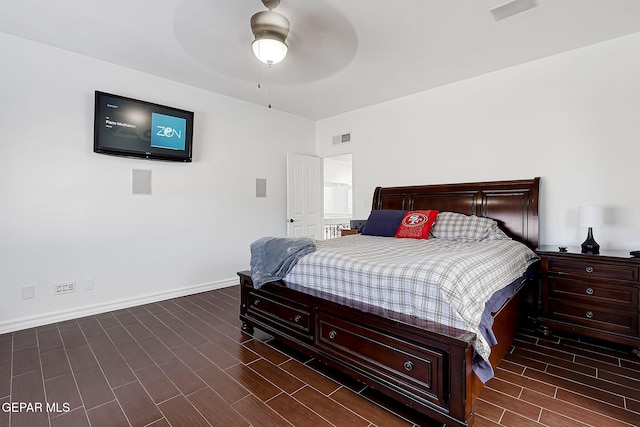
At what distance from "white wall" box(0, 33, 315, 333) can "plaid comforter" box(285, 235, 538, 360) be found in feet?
7.50

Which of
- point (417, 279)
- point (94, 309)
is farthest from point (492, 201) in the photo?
point (94, 309)

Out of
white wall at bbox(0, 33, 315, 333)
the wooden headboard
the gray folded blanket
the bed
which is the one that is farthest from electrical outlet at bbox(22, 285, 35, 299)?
the wooden headboard

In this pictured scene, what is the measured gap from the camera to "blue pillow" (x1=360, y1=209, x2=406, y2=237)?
3.75 metres

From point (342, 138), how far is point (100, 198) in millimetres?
3687

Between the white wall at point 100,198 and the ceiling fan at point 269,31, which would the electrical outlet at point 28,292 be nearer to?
the white wall at point 100,198

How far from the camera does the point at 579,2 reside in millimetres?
2428

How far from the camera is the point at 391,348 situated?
1.80 meters

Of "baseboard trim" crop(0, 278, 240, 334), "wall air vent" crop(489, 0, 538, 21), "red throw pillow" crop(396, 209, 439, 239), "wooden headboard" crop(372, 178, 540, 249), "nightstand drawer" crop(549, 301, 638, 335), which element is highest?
"wall air vent" crop(489, 0, 538, 21)

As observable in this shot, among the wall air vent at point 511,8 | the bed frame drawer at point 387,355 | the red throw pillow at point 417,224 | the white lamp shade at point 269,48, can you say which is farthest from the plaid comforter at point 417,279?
the wall air vent at point 511,8

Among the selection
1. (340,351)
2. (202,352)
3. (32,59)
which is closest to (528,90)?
(340,351)

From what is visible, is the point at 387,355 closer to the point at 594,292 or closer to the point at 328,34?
the point at 594,292

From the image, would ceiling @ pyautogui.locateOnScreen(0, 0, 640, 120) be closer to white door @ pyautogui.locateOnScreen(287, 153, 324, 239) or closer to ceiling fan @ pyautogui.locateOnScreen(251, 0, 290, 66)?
ceiling fan @ pyautogui.locateOnScreen(251, 0, 290, 66)

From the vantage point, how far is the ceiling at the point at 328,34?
8.19ft

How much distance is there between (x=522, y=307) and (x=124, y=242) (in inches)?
169
